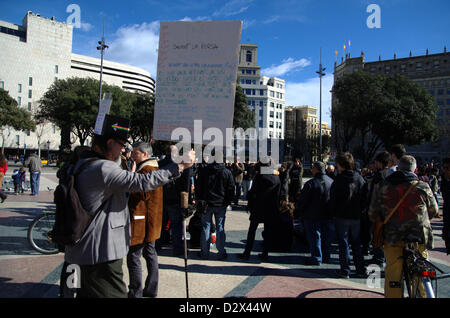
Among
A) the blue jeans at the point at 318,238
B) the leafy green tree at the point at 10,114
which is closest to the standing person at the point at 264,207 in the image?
the blue jeans at the point at 318,238

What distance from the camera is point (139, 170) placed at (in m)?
3.84

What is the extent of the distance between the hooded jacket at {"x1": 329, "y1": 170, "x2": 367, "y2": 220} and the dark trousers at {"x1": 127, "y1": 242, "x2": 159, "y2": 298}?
3058 mm

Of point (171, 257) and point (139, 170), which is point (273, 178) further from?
point (139, 170)

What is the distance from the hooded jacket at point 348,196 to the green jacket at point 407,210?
1.51 m

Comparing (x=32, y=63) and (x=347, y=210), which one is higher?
(x=32, y=63)

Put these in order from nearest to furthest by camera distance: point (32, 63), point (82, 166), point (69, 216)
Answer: point (69, 216), point (82, 166), point (32, 63)

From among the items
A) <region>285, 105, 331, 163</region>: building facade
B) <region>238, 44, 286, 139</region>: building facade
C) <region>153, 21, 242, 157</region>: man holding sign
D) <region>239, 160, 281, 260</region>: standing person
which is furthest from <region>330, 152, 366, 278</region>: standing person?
<region>238, 44, 286, 139</region>: building facade

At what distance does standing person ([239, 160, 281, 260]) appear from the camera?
5793 mm

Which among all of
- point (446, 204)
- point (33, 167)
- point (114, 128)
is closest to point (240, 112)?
point (33, 167)

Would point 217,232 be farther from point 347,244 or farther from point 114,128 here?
point 114,128

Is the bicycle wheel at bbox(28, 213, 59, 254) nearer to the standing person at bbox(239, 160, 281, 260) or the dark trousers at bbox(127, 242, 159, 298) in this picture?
the dark trousers at bbox(127, 242, 159, 298)

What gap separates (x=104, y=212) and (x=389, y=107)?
117 feet

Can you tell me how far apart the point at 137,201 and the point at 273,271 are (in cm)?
268

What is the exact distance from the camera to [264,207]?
5.84 metres
